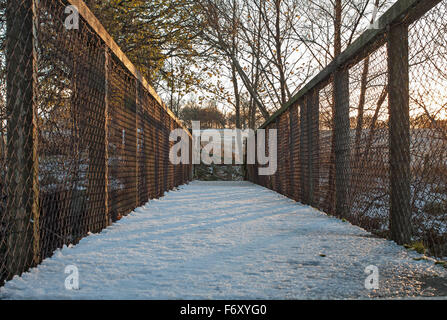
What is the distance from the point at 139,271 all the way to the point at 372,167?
1879mm

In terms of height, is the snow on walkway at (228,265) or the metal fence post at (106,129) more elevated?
the metal fence post at (106,129)

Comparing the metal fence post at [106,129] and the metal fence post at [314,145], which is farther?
the metal fence post at [314,145]

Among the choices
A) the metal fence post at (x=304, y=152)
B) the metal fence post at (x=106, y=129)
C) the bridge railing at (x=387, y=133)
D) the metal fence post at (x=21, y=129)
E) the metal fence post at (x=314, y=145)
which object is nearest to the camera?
the metal fence post at (x=21, y=129)

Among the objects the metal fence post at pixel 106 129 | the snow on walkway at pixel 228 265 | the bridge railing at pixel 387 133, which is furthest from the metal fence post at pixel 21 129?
the bridge railing at pixel 387 133

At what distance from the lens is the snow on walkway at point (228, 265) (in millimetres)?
1383

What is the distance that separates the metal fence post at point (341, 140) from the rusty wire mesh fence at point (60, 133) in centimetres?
210

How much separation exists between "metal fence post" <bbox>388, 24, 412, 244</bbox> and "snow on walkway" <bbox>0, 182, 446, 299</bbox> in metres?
0.18

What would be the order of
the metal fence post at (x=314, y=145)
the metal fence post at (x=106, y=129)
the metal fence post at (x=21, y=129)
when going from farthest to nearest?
the metal fence post at (x=314, y=145), the metal fence post at (x=106, y=129), the metal fence post at (x=21, y=129)

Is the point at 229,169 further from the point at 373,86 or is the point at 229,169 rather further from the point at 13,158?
the point at 13,158

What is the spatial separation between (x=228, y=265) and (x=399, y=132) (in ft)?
4.56

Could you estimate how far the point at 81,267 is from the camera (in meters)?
1.70

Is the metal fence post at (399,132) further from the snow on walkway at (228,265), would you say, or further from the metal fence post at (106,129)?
the metal fence post at (106,129)

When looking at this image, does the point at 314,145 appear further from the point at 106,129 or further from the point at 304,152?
the point at 106,129
